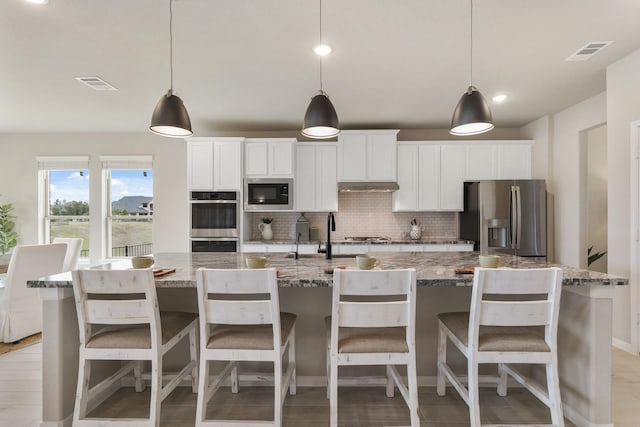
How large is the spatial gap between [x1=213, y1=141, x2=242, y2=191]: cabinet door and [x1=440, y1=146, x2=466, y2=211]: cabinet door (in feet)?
9.40

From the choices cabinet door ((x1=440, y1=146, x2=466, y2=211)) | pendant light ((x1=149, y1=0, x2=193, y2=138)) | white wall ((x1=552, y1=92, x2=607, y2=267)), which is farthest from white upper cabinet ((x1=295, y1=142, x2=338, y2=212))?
white wall ((x1=552, y1=92, x2=607, y2=267))

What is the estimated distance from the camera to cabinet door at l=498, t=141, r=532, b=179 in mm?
4895

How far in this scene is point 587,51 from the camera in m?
2.89

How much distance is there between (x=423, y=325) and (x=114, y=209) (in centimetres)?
549

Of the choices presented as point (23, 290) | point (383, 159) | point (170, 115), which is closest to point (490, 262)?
point (170, 115)

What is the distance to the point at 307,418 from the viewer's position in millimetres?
2035

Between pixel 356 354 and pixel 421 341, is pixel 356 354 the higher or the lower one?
the higher one

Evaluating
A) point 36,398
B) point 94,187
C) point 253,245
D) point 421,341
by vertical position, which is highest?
point 94,187

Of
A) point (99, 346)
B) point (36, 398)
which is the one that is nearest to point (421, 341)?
point (99, 346)

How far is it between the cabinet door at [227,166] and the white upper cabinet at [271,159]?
133 mm

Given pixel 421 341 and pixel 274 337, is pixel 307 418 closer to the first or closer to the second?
pixel 274 337

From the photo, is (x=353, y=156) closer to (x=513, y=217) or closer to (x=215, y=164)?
(x=215, y=164)

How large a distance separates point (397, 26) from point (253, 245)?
321 centimetres

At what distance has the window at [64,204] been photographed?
229 inches
